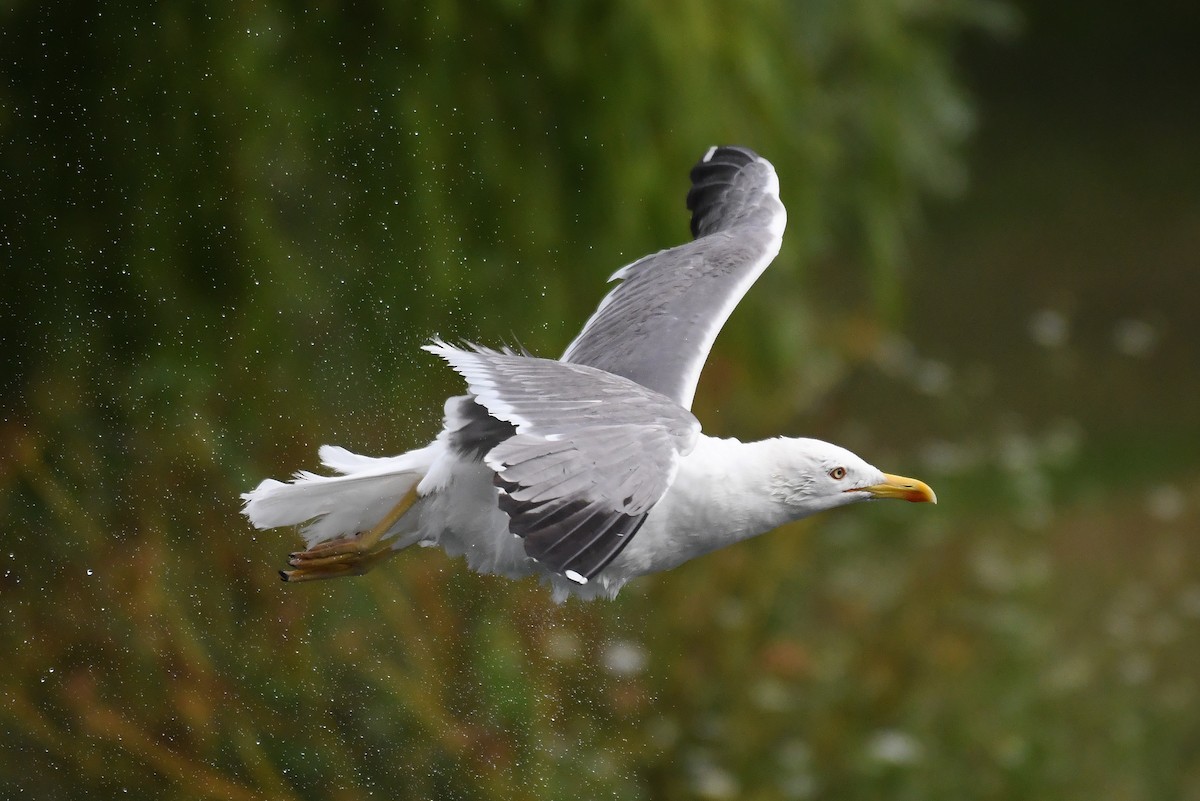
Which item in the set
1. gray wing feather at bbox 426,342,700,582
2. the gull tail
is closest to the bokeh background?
the gull tail

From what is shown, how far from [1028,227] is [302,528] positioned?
10979mm

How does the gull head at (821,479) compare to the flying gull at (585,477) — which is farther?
the gull head at (821,479)

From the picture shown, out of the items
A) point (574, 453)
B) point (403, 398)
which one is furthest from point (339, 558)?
point (403, 398)

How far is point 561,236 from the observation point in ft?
14.1

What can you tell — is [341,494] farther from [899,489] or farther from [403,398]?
[899,489]

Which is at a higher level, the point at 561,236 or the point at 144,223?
the point at 561,236

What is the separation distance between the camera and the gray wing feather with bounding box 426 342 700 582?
269 centimetres

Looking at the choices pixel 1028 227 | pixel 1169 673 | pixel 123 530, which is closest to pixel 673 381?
pixel 123 530

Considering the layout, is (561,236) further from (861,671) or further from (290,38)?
(861,671)

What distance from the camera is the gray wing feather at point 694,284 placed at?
3.60m

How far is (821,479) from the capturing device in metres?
3.25

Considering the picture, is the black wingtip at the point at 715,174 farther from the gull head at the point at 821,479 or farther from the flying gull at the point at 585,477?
the gull head at the point at 821,479

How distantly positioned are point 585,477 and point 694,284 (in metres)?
1.22

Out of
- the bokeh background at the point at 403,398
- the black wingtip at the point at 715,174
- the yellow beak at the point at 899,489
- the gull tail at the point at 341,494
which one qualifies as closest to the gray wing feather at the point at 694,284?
the black wingtip at the point at 715,174
